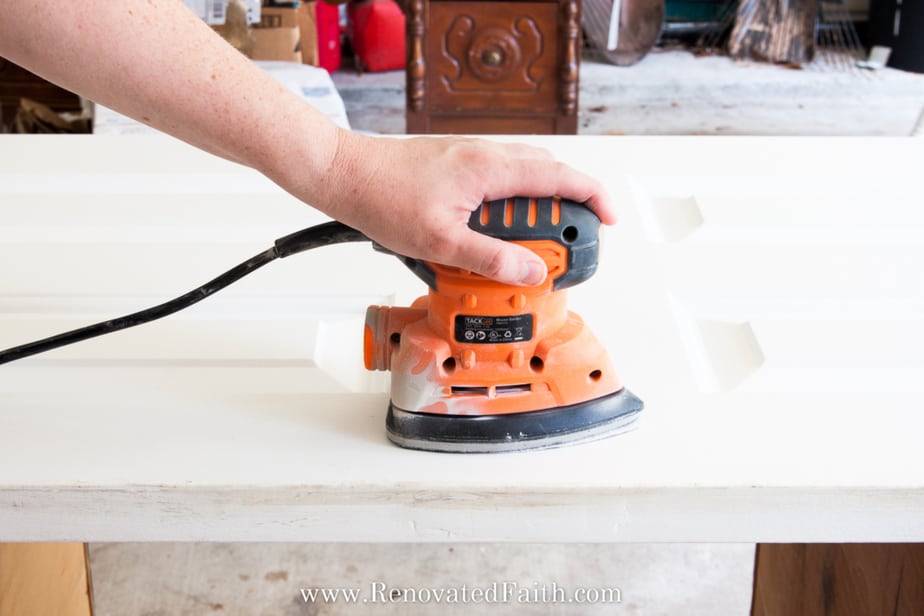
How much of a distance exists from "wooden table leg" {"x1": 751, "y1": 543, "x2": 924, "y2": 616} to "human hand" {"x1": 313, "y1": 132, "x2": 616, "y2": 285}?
0.67 metres

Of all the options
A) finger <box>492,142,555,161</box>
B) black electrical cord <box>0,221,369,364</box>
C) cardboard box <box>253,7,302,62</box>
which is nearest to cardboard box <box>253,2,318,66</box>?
cardboard box <box>253,7,302,62</box>

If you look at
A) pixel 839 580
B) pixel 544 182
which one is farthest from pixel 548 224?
pixel 839 580

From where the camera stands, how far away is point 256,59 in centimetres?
324

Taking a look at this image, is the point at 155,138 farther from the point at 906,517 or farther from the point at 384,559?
the point at 906,517

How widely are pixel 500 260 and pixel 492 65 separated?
2.37 m

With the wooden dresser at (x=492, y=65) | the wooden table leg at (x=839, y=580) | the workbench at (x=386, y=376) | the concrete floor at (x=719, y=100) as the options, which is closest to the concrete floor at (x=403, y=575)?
the wooden table leg at (x=839, y=580)

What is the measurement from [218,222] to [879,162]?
1.03 metres

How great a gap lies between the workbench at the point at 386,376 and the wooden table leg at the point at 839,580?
0.03 meters

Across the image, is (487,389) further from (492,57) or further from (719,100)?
(719,100)

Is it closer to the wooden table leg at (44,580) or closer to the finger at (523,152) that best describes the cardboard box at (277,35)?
the wooden table leg at (44,580)

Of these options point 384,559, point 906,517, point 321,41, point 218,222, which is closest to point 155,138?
point 218,222

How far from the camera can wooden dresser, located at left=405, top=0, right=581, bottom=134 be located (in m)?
3.05

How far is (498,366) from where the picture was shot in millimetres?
955

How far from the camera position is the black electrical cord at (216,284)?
951mm
